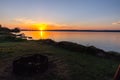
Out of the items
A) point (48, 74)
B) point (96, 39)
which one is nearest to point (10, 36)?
point (48, 74)

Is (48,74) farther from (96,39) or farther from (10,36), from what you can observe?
(96,39)

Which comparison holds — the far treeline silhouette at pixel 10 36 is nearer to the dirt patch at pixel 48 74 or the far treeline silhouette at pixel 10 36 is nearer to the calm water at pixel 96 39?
the calm water at pixel 96 39

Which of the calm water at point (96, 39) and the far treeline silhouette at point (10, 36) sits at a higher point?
the far treeline silhouette at point (10, 36)

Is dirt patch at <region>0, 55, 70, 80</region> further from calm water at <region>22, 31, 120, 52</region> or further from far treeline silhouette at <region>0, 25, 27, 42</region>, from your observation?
calm water at <region>22, 31, 120, 52</region>

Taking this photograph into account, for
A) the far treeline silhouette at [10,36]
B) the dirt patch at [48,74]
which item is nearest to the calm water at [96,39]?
the far treeline silhouette at [10,36]

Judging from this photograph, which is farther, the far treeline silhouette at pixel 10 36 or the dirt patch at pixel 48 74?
the far treeline silhouette at pixel 10 36

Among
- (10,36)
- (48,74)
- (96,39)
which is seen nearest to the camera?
(48,74)

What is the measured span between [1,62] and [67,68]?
354 cm

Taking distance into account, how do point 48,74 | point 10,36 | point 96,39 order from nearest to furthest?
point 48,74 → point 10,36 → point 96,39

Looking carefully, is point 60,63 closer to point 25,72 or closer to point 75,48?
point 25,72

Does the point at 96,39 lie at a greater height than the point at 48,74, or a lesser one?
lesser

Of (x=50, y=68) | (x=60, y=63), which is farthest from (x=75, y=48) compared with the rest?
(x=50, y=68)

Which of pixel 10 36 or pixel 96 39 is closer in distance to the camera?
pixel 10 36

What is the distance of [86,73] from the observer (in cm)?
691
